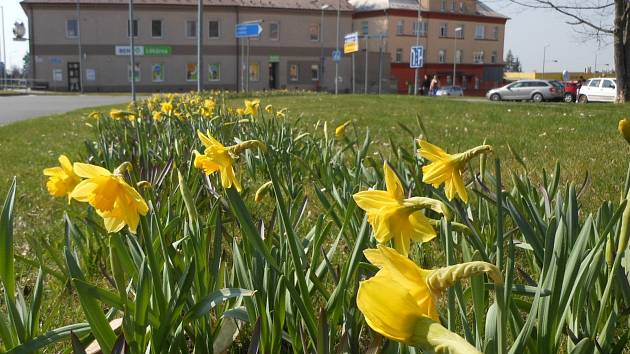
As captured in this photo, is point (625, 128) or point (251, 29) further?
point (251, 29)

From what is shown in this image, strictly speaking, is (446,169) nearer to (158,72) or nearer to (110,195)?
(110,195)

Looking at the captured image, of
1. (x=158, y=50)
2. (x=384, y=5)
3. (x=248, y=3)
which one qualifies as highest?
(x=384, y=5)

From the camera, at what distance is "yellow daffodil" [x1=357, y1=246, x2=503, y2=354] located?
0.50m

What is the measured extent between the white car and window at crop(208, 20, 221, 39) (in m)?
23.8

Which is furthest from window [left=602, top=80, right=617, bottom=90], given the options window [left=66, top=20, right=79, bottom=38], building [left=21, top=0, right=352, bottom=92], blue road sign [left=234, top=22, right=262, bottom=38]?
window [left=66, top=20, right=79, bottom=38]

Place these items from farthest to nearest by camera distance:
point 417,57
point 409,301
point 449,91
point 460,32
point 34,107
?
1. point 460,32
2. point 449,91
3. point 417,57
4. point 34,107
5. point 409,301

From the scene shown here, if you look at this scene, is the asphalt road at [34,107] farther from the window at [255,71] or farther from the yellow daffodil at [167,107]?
the window at [255,71]

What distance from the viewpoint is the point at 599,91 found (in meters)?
25.5

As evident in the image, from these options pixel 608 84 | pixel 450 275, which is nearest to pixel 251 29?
pixel 608 84

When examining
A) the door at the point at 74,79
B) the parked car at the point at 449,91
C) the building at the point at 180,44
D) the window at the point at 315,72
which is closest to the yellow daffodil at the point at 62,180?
the building at the point at 180,44

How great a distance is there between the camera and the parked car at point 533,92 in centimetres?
2942

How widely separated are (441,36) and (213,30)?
61.8 ft

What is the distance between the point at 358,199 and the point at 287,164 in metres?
2.00

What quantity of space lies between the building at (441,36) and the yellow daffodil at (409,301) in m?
43.8
